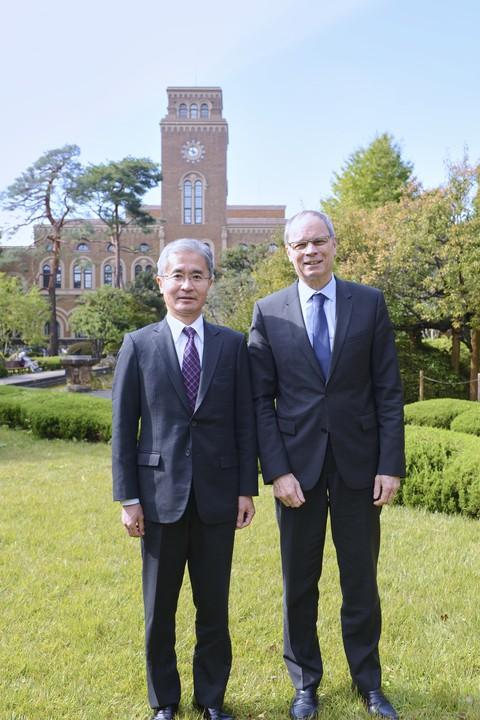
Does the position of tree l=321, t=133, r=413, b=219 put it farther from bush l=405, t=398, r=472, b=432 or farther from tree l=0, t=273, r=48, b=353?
bush l=405, t=398, r=472, b=432

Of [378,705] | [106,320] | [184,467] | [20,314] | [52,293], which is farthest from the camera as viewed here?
[52,293]

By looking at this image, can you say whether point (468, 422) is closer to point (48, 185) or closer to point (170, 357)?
point (170, 357)

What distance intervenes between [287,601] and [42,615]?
166cm

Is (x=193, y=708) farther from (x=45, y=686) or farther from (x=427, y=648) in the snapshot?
(x=427, y=648)

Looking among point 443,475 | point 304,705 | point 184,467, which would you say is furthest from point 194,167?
point 304,705

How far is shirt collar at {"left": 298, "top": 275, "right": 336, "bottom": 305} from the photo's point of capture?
2.62 meters

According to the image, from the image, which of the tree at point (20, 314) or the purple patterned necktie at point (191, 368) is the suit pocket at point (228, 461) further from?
the tree at point (20, 314)

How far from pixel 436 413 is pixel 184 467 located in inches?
271

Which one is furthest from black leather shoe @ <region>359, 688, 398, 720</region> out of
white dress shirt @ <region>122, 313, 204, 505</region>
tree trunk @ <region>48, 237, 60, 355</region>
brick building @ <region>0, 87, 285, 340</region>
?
brick building @ <region>0, 87, 285, 340</region>

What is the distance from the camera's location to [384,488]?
8.20ft

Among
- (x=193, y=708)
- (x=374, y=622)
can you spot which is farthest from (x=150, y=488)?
(x=374, y=622)

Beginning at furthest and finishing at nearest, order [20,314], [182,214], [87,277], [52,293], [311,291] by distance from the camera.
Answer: [87,277] < [182,214] < [52,293] < [20,314] < [311,291]

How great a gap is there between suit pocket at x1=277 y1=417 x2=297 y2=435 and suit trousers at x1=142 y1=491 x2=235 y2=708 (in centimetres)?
46

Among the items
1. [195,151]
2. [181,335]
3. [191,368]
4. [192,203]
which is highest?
[195,151]
